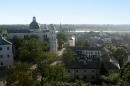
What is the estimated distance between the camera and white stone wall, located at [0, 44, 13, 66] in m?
44.5

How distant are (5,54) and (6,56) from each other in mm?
341

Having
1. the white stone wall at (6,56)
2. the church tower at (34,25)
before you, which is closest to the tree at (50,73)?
the white stone wall at (6,56)

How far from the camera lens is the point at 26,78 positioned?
85.3ft

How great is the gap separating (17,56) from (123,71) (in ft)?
59.9

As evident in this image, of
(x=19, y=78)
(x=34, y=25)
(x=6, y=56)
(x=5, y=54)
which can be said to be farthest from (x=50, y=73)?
(x=34, y=25)

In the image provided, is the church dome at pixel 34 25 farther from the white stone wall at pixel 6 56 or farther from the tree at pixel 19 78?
the tree at pixel 19 78

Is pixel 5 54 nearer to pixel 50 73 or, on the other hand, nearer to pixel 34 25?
pixel 34 25

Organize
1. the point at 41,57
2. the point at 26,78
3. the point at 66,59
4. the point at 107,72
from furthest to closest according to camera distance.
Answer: the point at 66,59 → the point at 41,57 → the point at 107,72 → the point at 26,78

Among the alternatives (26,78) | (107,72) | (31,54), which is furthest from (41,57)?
(26,78)

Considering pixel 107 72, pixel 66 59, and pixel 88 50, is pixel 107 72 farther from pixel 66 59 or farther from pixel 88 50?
pixel 88 50

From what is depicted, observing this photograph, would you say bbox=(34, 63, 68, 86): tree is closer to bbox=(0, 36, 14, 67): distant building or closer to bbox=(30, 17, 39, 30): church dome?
bbox=(0, 36, 14, 67): distant building

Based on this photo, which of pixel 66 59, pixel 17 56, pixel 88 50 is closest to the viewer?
pixel 66 59

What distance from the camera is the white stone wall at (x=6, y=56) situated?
44.5m

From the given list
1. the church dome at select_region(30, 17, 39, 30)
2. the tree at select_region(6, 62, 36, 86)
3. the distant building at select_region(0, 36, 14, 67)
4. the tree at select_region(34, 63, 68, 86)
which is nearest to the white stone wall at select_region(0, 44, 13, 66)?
the distant building at select_region(0, 36, 14, 67)
